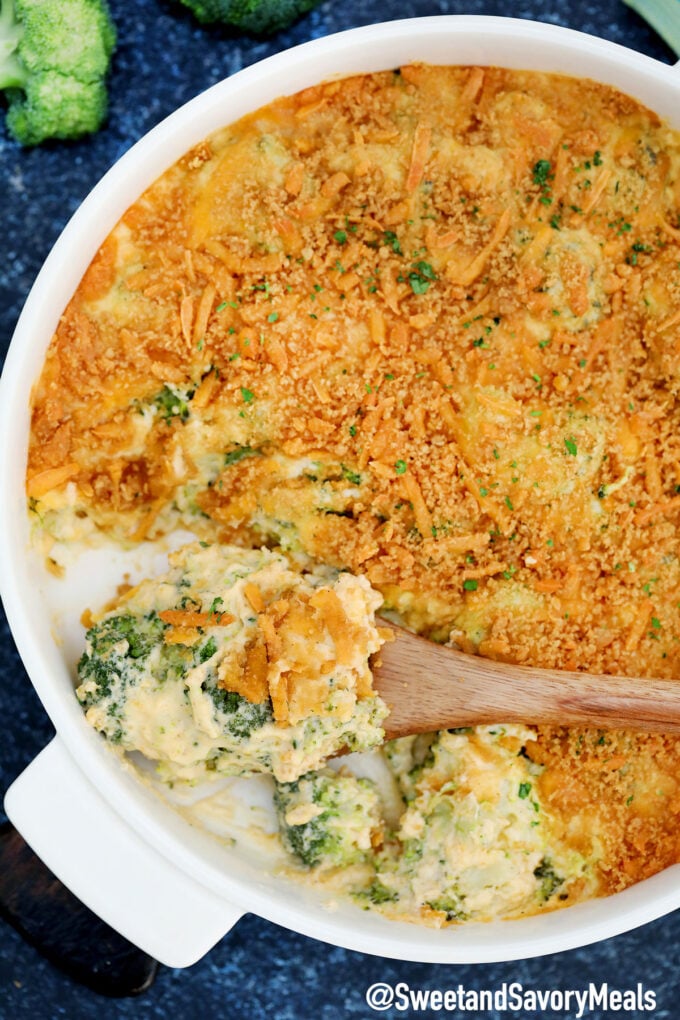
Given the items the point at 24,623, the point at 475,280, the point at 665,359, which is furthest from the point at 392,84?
the point at 24,623

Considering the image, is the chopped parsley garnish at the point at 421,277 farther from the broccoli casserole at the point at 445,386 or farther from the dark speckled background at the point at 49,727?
the dark speckled background at the point at 49,727

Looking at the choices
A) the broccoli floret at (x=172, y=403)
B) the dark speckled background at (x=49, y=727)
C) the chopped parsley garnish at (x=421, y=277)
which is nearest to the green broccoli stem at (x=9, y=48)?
the dark speckled background at (x=49, y=727)

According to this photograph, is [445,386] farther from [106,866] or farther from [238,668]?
[106,866]

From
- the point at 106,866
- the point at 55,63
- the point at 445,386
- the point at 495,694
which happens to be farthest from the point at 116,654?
the point at 55,63

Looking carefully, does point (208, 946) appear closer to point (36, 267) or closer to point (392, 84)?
point (36, 267)

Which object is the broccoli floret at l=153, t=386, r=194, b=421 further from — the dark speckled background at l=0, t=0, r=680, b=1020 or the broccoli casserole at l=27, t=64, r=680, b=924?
the dark speckled background at l=0, t=0, r=680, b=1020

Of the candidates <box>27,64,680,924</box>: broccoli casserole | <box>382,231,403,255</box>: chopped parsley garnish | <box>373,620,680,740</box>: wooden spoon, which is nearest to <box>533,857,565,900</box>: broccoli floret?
<box>27,64,680,924</box>: broccoli casserole
